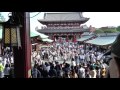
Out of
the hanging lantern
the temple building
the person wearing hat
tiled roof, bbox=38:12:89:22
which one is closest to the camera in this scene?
the person wearing hat

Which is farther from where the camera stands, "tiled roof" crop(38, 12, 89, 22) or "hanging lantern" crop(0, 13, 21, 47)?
"tiled roof" crop(38, 12, 89, 22)

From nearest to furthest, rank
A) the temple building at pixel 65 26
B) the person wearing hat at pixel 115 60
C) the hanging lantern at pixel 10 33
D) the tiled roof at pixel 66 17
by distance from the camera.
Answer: the person wearing hat at pixel 115 60
the hanging lantern at pixel 10 33
the temple building at pixel 65 26
the tiled roof at pixel 66 17

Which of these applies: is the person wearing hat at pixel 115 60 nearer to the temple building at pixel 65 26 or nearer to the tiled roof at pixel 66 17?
the tiled roof at pixel 66 17

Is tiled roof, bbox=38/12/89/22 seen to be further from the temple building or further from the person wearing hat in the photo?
the person wearing hat

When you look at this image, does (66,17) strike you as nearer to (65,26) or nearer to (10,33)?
(65,26)

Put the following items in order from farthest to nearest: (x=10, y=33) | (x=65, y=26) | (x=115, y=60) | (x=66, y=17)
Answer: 1. (x=66, y=17)
2. (x=65, y=26)
3. (x=10, y=33)
4. (x=115, y=60)

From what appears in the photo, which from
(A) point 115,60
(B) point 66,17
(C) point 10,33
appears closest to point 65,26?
(B) point 66,17

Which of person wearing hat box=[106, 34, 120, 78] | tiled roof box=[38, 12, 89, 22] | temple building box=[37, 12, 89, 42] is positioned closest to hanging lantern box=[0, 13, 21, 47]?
person wearing hat box=[106, 34, 120, 78]

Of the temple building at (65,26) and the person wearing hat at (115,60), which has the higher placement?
the temple building at (65,26)

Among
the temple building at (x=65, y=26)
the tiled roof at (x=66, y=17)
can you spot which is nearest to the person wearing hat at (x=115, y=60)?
the tiled roof at (x=66, y=17)
